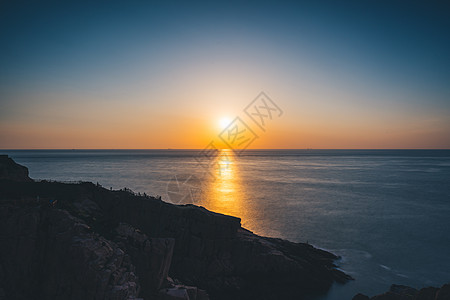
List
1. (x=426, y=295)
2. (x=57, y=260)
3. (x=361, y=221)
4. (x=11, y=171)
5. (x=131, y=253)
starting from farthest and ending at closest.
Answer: (x=361, y=221)
(x=11, y=171)
(x=131, y=253)
(x=426, y=295)
(x=57, y=260)

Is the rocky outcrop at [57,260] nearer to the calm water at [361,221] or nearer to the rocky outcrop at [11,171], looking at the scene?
the rocky outcrop at [11,171]

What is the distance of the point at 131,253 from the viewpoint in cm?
1750

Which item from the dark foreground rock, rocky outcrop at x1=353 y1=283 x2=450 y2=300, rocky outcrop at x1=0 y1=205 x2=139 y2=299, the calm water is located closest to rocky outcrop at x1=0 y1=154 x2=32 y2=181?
the dark foreground rock

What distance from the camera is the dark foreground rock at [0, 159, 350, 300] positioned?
48.2 ft

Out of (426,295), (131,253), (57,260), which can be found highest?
(57,260)

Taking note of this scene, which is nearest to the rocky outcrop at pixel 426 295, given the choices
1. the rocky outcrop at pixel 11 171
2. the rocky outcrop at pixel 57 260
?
the rocky outcrop at pixel 57 260

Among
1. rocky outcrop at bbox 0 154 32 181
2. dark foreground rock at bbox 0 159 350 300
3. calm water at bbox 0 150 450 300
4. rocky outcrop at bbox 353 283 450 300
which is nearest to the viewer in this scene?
dark foreground rock at bbox 0 159 350 300

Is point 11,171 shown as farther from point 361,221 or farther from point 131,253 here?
point 361,221

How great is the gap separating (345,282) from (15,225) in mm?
28813

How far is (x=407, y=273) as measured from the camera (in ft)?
92.2

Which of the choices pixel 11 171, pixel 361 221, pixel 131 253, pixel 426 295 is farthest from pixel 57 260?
pixel 361 221

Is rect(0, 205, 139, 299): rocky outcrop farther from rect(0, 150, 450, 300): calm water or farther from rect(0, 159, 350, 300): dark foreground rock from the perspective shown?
rect(0, 150, 450, 300): calm water

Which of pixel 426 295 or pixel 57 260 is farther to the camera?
pixel 426 295

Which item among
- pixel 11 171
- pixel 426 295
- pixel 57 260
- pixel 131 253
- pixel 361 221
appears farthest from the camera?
pixel 361 221
